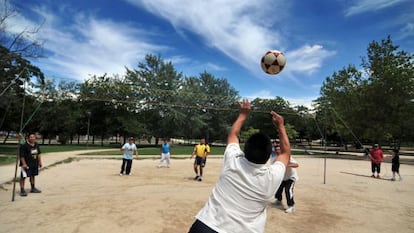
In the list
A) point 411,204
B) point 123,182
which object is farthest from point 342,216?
point 123,182

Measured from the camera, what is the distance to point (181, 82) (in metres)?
48.4

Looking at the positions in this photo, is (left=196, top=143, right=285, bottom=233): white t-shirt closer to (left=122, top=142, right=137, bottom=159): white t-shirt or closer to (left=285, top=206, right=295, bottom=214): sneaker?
(left=285, top=206, right=295, bottom=214): sneaker

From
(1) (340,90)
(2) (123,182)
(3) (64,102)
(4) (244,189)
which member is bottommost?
(2) (123,182)

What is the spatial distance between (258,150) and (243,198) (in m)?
0.40

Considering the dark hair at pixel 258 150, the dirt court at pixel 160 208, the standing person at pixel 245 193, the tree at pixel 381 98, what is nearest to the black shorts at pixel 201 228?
the standing person at pixel 245 193

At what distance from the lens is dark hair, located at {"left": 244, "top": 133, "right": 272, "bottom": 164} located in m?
2.36

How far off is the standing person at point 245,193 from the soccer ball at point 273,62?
527cm

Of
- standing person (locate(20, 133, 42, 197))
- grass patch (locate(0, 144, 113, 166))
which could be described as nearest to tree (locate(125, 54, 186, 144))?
grass patch (locate(0, 144, 113, 166))

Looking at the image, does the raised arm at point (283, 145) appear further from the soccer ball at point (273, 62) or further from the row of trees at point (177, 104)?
the row of trees at point (177, 104)

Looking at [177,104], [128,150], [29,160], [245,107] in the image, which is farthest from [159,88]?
[245,107]

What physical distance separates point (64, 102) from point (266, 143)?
46030mm

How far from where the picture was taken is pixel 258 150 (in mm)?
2367

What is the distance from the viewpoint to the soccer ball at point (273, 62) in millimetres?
7387

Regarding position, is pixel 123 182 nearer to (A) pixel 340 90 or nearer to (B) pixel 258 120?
(A) pixel 340 90
